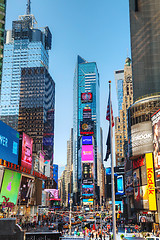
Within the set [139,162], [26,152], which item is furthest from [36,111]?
[139,162]

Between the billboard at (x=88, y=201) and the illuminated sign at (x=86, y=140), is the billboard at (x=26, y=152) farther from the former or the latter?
the billboard at (x=88, y=201)

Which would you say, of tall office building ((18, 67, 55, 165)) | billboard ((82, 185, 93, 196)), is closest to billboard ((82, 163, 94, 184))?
billboard ((82, 185, 93, 196))

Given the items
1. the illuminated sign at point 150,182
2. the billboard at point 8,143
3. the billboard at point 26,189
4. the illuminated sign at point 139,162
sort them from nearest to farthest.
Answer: the illuminated sign at point 150,182
the billboard at point 8,143
the illuminated sign at point 139,162
the billboard at point 26,189

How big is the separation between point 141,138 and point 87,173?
5063 inches

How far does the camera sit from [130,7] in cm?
9531

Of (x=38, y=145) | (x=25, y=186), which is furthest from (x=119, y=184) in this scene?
(x=38, y=145)

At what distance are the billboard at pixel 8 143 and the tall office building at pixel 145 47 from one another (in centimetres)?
4474

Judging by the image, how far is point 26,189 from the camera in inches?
2896

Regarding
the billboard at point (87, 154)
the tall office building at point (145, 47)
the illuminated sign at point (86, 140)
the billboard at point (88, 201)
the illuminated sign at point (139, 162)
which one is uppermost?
the tall office building at point (145, 47)

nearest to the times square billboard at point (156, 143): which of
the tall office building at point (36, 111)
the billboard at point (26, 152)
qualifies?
the billboard at point (26, 152)

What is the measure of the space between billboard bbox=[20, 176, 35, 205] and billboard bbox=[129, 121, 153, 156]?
28354 mm

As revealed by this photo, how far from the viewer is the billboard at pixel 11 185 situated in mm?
58000

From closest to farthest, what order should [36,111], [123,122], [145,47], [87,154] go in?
[145,47] < [123,122] < [87,154] < [36,111]

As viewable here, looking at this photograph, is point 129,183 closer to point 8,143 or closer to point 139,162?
point 139,162
